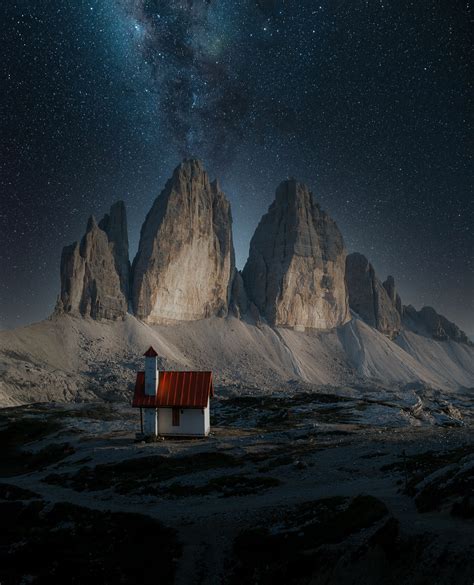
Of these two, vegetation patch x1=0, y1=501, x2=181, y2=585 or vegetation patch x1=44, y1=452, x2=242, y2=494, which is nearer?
vegetation patch x1=0, y1=501, x2=181, y2=585

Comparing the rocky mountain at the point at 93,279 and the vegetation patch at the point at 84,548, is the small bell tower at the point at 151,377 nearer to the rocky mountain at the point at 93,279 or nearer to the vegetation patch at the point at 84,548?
the vegetation patch at the point at 84,548

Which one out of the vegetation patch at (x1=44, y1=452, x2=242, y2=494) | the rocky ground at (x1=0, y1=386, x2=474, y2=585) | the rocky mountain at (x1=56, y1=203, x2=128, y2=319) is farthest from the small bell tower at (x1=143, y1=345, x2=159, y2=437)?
the rocky mountain at (x1=56, y1=203, x2=128, y2=319)

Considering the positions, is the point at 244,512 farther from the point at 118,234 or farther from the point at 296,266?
the point at 296,266

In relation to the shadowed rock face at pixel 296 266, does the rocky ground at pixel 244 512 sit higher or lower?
lower

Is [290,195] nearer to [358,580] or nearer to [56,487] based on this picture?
[56,487]

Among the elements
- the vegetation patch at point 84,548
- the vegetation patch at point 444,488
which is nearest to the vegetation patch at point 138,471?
the vegetation patch at point 84,548

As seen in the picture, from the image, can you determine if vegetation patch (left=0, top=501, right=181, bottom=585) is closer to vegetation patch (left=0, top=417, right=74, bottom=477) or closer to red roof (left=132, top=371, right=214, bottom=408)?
vegetation patch (left=0, top=417, right=74, bottom=477)

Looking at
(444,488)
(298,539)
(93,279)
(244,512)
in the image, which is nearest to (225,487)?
(244,512)
